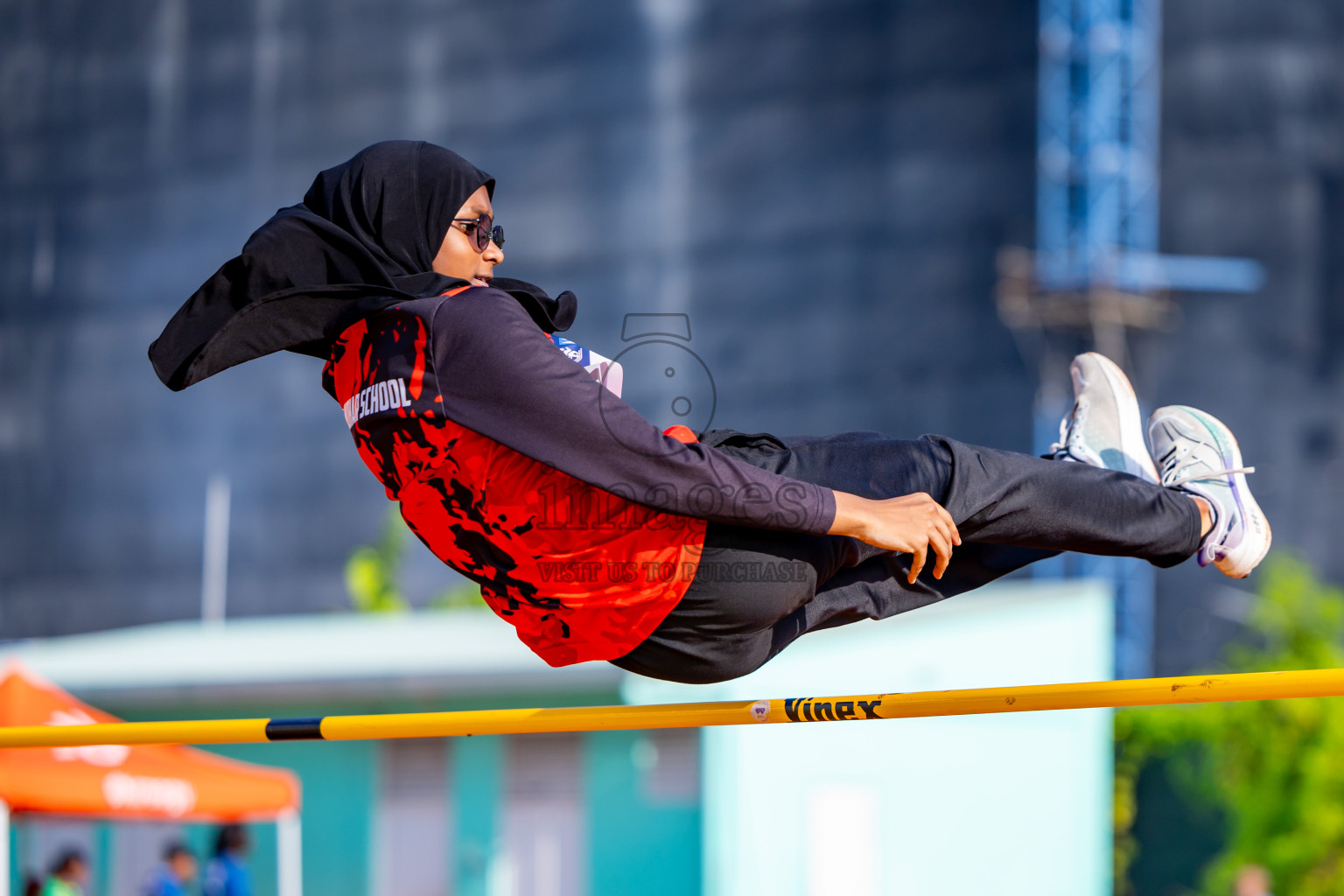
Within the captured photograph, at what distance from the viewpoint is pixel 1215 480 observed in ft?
10.5

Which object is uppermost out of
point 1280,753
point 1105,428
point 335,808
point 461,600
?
point 1105,428

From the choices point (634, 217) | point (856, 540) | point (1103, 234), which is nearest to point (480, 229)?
point (856, 540)

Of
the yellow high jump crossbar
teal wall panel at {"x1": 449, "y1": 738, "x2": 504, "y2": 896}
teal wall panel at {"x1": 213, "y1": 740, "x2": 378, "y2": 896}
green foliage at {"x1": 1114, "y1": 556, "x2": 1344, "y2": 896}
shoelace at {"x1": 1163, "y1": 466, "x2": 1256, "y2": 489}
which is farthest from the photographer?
green foliage at {"x1": 1114, "y1": 556, "x2": 1344, "y2": 896}

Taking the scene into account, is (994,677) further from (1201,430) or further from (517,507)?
(517,507)

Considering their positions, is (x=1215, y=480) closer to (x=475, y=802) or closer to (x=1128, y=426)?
(x=1128, y=426)

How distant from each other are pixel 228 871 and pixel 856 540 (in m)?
7.81

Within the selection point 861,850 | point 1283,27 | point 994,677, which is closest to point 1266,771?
point 994,677

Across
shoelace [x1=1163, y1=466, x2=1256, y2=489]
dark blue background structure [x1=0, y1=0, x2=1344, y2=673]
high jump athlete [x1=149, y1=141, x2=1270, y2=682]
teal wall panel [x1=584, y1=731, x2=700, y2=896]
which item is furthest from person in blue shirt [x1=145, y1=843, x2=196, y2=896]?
dark blue background structure [x1=0, y1=0, x2=1344, y2=673]

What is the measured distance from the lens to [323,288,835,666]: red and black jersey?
2691 millimetres

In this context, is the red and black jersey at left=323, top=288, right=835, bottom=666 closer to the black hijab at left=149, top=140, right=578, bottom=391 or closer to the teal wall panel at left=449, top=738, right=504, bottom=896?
the black hijab at left=149, top=140, right=578, bottom=391

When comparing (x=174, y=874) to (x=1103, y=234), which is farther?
(x=1103, y=234)

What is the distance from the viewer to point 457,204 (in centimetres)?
299

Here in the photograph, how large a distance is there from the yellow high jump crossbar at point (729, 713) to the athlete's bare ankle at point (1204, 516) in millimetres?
384

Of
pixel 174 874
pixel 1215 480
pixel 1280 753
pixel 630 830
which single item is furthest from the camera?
pixel 1280 753
